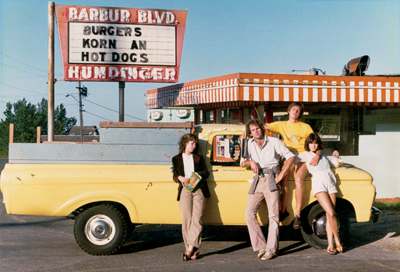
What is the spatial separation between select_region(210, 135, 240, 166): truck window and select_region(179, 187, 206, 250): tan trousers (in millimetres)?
601

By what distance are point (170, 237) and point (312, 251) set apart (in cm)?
231

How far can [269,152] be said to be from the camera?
5.87 meters

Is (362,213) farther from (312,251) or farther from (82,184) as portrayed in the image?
(82,184)

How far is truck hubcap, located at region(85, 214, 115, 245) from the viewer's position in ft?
19.4

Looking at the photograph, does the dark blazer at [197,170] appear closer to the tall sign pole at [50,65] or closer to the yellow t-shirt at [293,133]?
the yellow t-shirt at [293,133]

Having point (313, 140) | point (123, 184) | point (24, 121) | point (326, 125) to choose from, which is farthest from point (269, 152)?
point (24, 121)

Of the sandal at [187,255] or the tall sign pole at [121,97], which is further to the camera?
the tall sign pole at [121,97]

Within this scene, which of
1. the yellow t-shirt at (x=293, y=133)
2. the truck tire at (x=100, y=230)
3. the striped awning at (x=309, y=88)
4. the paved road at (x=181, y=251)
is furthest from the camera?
the striped awning at (x=309, y=88)

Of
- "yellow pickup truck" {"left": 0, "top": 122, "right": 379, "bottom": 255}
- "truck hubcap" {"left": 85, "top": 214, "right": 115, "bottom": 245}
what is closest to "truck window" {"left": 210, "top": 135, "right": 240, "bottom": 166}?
"yellow pickup truck" {"left": 0, "top": 122, "right": 379, "bottom": 255}

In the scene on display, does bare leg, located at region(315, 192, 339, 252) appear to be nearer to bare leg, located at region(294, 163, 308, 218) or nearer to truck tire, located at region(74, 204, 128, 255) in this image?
bare leg, located at region(294, 163, 308, 218)

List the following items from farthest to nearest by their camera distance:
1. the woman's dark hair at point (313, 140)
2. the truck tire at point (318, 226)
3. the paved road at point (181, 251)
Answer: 1. the truck tire at point (318, 226)
2. the woman's dark hair at point (313, 140)
3. the paved road at point (181, 251)

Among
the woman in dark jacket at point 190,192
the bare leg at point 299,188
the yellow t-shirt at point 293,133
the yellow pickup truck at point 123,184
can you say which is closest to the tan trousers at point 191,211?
the woman in dark jacket at point 190,192

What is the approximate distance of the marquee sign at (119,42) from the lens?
10.4 m

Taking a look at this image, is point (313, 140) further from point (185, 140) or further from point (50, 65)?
point (50, 65)
